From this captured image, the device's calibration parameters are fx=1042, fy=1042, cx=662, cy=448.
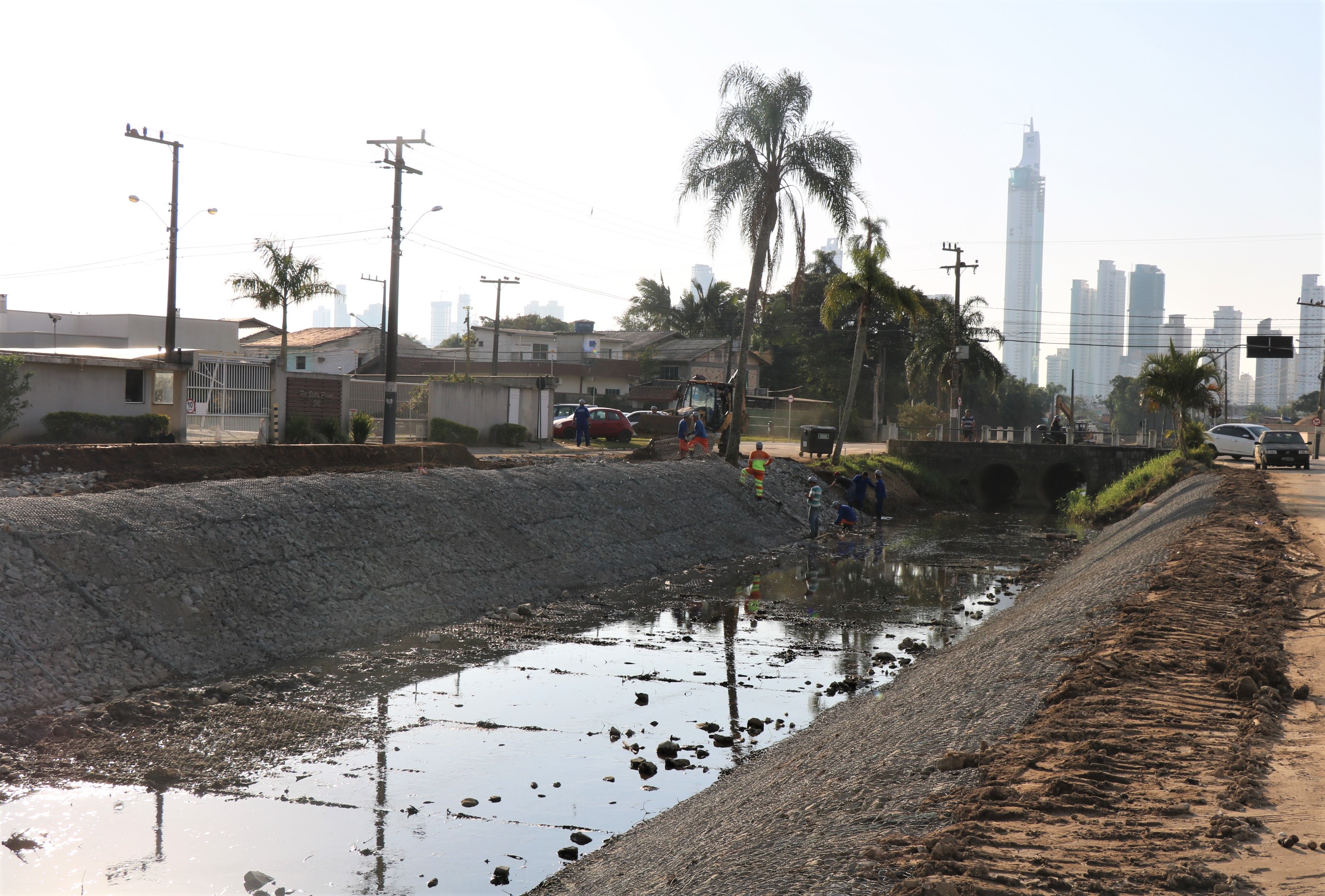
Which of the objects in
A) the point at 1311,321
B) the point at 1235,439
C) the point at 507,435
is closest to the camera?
the point at 507,435

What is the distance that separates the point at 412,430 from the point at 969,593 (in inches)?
823

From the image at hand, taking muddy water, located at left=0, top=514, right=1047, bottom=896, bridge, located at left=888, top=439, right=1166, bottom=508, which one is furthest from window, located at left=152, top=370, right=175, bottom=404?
bridge, located at left=888, top=439, right=1166, bottom=508

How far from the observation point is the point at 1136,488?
36.6 metres

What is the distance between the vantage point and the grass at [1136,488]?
34.8 m

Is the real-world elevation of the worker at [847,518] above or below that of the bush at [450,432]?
below

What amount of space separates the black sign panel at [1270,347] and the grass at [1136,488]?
7555 millimetres

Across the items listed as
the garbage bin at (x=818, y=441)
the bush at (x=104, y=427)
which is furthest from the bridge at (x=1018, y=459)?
the bush at (x=104, y=427)

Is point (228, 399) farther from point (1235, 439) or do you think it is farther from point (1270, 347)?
point (1270, 347)

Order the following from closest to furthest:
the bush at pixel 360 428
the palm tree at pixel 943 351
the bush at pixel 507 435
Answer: the bush at pixel 360 428 < the bush at pixel 507 435 < the palm tree at pixel 943 351

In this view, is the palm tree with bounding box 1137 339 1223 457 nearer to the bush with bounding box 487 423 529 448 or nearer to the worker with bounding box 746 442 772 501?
the worker with bounding box 746 442 772 501

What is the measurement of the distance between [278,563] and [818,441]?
92.6 feet

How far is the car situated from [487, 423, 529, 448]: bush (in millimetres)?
27005

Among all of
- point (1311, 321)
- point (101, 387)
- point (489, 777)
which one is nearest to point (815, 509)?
point (101, 387)

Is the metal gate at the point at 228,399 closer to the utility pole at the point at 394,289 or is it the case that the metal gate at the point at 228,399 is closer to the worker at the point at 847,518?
the utility pole at the point at 394,289
